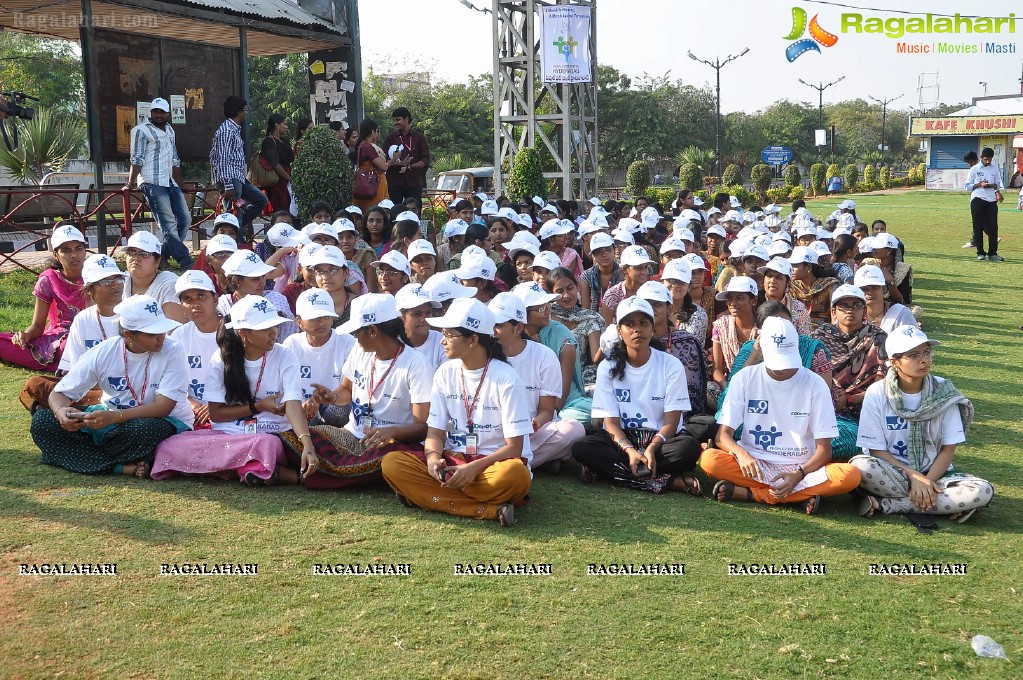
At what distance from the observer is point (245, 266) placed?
6879 mm

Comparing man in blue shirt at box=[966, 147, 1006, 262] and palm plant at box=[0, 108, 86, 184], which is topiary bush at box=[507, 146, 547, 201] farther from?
palm plant at box=[0, 108, 86, 184]

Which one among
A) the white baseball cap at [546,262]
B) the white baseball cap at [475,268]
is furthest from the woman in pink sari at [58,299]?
the white baseball cap at [546,262]

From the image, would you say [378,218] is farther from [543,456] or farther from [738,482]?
[738,482]

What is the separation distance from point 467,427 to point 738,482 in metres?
1.48

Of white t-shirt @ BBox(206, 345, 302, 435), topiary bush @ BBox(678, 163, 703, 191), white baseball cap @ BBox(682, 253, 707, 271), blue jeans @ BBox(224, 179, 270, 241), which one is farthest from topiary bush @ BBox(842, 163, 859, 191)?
white t-shirt @ BBox(206, 345, 302, 435)

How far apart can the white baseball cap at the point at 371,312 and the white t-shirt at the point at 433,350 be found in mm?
501

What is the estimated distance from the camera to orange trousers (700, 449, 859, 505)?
508cm

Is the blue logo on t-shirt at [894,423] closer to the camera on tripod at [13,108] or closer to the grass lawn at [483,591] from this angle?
the grass lawn at [483,591]

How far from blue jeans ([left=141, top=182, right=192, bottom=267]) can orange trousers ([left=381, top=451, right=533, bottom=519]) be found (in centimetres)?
671

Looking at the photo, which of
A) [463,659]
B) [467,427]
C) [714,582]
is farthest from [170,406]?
[714,582]

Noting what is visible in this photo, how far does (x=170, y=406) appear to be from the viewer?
563cm

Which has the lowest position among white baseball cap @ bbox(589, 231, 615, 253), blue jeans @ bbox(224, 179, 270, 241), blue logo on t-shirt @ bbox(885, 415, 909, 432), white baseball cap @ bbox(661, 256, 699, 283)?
blue logo on t-shirt @ bbox(885, 415, 909, 432)

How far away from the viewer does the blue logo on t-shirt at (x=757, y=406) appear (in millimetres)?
5363

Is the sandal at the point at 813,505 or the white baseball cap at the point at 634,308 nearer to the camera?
the sandal at the point at 813,505
